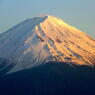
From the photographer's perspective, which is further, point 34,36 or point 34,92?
point 34,36

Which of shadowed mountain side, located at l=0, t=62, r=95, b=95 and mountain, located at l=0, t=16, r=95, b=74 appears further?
mountain, located at l=0, t=16, r=95, b=74

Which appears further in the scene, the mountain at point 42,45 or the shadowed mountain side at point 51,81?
the mountain at point 42,45

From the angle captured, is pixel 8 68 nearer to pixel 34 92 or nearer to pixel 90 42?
pixel 34 92

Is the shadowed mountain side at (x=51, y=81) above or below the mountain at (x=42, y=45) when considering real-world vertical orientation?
below

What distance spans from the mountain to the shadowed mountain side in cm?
262

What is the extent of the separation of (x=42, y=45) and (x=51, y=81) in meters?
13.4

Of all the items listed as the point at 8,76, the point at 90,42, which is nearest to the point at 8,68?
the point at 8,76

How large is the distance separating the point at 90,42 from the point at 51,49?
13.6m

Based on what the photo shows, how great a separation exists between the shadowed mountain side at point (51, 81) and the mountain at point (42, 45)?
262 centimetres

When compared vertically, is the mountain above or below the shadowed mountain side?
above

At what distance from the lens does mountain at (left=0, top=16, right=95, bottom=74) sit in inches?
3164

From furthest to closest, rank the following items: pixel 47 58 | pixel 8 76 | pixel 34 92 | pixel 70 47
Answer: pixel 70 47 → pixel 47 58 → pixel 8 76 → pixel 34 92

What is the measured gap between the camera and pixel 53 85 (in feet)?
238

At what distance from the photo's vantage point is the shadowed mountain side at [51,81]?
70.3m
